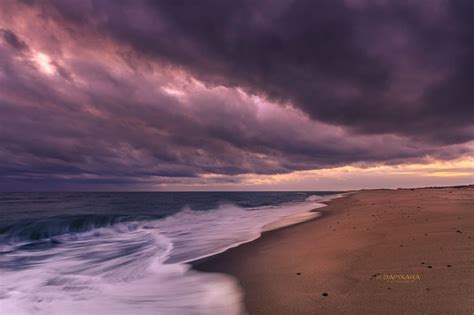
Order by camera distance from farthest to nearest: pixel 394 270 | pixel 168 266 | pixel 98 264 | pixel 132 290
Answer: pixel 98 264
pixel 168 266
pixel 132 290
pixel 394 270

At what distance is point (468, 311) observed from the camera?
3529 millimetres

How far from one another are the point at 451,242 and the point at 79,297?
27.8 feet

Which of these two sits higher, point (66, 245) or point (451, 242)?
point (451, 242)

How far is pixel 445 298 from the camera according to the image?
12.8ft

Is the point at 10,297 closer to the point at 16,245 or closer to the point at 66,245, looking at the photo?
the point at 66,245

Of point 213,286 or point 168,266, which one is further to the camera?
point 168,266

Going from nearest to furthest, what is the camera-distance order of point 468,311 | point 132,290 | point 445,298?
point 468,311, point 445,298, point 132,290

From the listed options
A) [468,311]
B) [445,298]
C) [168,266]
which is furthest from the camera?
[168,266]

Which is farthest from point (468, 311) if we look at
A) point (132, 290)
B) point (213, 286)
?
point (132, 290)

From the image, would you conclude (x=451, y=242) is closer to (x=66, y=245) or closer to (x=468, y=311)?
(x=468, y=311)

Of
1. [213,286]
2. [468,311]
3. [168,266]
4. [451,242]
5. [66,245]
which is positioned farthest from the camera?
[66,245]

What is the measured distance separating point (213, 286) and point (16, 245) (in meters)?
15.4

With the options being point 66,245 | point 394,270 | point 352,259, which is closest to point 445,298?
point 394,270

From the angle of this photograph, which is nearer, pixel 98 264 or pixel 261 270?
pixel 261 270
